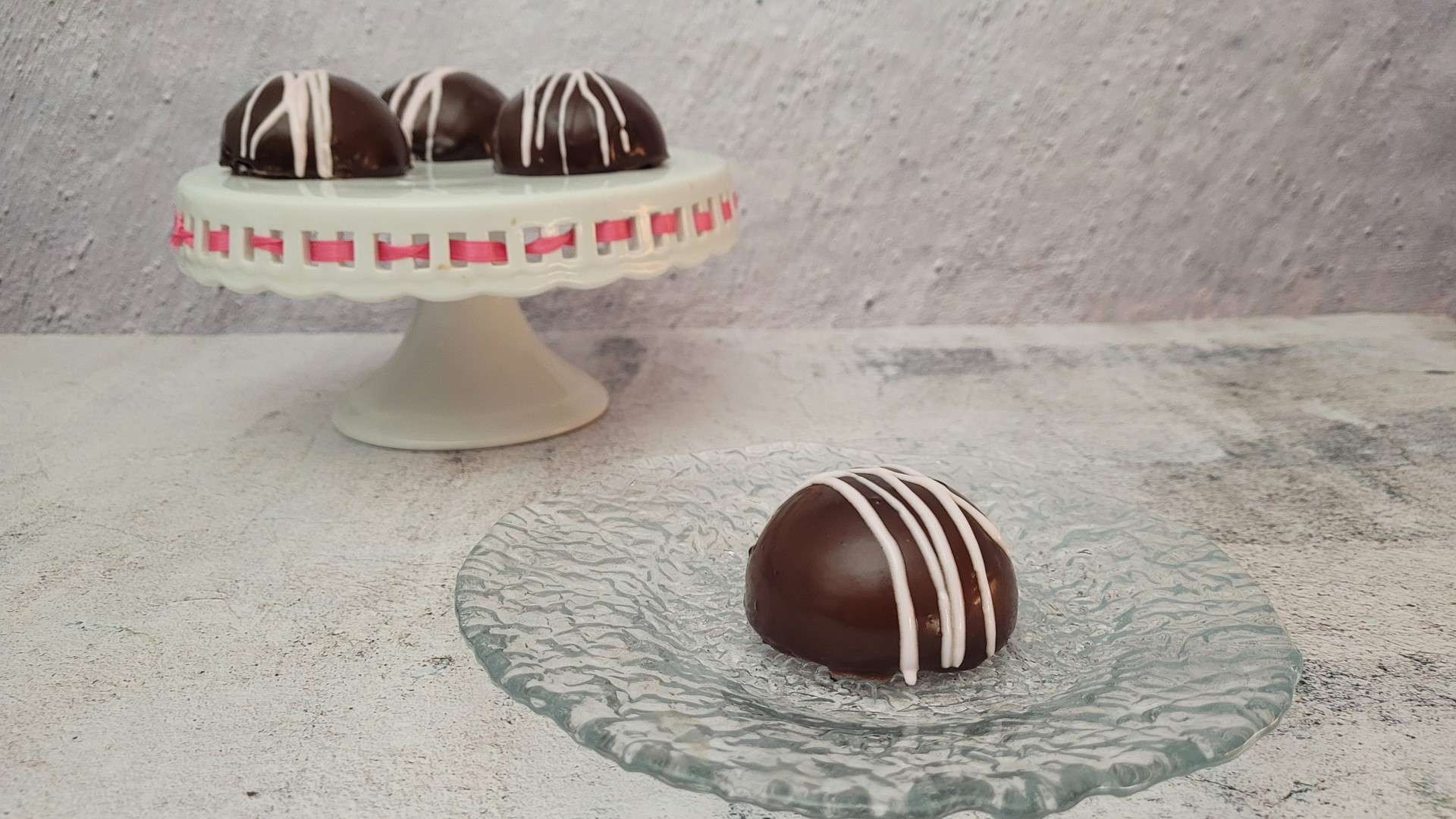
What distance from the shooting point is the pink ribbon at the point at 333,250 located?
3.77 ft

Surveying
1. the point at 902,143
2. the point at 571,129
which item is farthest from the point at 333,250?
the point at 902,143

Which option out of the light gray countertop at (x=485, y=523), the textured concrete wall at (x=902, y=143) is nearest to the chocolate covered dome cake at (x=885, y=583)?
the light gray countertop at (x=485, y=523)

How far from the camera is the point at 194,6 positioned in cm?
176

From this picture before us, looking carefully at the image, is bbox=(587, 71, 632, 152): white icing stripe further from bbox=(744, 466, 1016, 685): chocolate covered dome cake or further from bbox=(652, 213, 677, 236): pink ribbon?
bbox=(744, 466, 1016, 685): chocolate covered dome cake

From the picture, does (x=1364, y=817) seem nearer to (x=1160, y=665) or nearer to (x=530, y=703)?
(x=1160, y=665)

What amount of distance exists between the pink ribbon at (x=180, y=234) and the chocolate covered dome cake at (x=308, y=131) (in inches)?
3.6

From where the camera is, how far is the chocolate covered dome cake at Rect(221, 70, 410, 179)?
1.29m

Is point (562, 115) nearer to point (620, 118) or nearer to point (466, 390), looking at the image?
point (620, 118)

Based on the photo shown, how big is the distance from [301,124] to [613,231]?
1.16 feet

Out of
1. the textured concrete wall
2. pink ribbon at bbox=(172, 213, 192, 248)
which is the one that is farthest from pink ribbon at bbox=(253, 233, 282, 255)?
the textured concrete wall

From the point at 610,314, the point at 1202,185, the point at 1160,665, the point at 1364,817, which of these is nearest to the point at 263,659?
the point at 1160,665

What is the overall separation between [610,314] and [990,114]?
636mm

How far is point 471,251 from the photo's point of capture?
116 cm

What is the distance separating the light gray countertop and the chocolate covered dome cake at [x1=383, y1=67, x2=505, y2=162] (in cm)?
35
